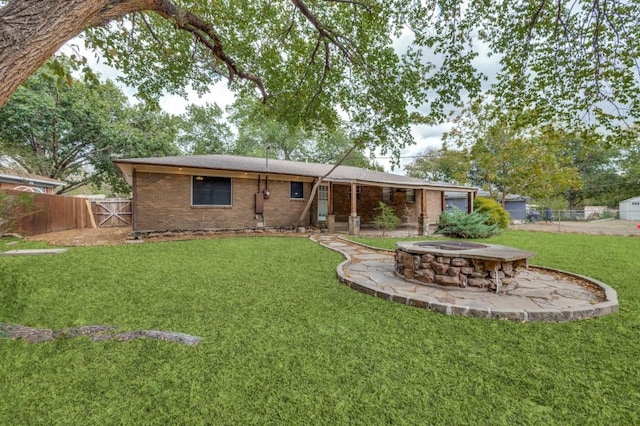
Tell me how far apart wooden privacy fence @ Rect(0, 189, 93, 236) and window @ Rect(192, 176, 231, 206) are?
4.42 m

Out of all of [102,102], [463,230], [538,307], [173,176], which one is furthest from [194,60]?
[102,102]

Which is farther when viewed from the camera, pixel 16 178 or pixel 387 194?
pixel 387 194

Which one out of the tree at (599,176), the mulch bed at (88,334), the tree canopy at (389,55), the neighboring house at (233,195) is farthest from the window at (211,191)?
the tree at (599,176)

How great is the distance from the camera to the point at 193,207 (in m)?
10.1

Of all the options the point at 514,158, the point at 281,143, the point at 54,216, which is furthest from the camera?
the point at 281,143

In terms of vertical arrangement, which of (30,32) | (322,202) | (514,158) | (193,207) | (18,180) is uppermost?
(514,158)

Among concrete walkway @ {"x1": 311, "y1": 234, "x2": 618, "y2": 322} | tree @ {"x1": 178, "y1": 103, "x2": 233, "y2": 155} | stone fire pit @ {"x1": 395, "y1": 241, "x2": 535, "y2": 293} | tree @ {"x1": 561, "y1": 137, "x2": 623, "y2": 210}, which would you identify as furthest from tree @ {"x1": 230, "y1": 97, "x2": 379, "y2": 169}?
tree @ {"x1": 561, "y1": 137, "x2": 623, "y2": 210}

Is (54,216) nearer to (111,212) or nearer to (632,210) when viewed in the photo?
(111,212)

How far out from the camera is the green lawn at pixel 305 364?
5.34ft

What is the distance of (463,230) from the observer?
10.2 meters

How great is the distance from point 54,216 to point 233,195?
7129 mm

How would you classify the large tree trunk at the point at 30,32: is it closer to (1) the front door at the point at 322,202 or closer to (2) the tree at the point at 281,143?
(1) the front door at the point at 322,202

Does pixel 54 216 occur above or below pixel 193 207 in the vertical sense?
below

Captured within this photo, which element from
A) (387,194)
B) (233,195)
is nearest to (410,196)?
(387,194)
